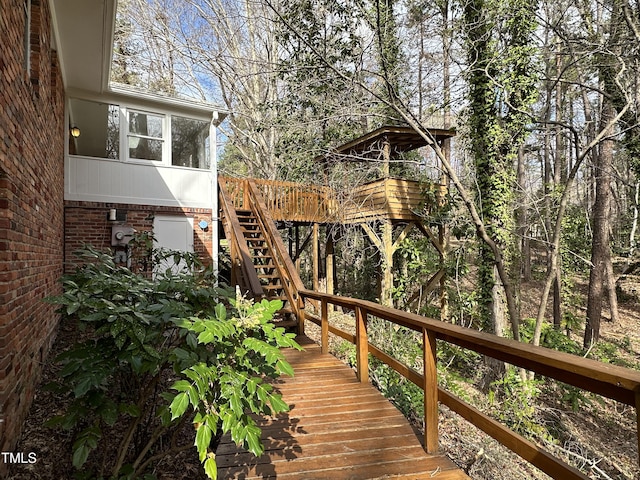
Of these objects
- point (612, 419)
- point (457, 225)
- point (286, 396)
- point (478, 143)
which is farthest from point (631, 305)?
point (286, 396)

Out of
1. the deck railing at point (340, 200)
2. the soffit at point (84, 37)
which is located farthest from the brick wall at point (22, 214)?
the deck railing at point (340, 200)

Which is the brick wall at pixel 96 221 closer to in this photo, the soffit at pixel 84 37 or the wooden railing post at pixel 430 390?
the soffit at pixel 84 37

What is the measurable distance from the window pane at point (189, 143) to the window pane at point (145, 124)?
1.06ft

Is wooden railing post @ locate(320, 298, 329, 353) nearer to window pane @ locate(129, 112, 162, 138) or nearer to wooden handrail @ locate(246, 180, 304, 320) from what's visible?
wooden handrail @ locate(246, 180, 304, 320)

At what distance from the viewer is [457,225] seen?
9.20 meters

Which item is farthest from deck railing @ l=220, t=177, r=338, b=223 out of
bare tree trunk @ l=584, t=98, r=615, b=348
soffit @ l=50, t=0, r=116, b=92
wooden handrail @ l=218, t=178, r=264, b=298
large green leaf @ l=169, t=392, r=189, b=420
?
large green leaf @ l=169, t=392, r=189, b=420

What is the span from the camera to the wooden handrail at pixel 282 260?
5.43 meters

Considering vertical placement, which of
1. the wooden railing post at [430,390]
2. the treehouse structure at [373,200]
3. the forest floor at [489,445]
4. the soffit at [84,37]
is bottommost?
the forest floor at [489,445]

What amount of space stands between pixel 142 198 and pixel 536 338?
8.34 metres

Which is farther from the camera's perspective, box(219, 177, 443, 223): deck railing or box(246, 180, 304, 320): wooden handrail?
box(219, 177, 443, 223): deck railing

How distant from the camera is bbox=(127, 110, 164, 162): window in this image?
805cm

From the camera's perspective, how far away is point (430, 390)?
2514mm

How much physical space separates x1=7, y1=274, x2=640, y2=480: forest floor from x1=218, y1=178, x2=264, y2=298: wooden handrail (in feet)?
7.00

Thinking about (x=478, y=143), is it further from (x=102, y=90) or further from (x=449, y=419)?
(x=102, y=90)
